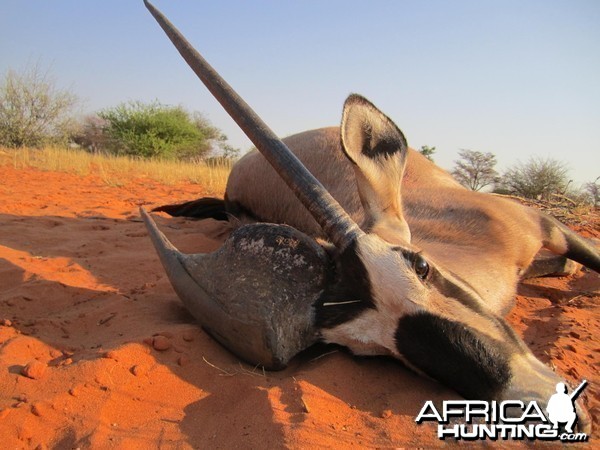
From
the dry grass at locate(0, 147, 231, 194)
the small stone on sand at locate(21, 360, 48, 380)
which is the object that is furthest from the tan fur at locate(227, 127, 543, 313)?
the dry grass at locate(0, 147, 231, 194)

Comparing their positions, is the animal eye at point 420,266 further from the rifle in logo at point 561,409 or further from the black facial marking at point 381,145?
the black facial marking at point 381,145

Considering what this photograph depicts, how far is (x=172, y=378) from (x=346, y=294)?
77 centimetres

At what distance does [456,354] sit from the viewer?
1.83 m

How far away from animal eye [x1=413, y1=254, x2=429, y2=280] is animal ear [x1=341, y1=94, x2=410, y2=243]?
0.32 meters

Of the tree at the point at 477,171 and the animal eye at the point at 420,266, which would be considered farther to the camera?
the tree at the point at 477,171

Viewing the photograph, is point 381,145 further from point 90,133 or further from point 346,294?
point 90,133

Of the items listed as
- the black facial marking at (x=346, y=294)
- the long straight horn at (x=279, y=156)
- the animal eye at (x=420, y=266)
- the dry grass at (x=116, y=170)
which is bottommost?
the dry grass at (x=116, y=170)

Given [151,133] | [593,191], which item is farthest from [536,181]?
[151,133]

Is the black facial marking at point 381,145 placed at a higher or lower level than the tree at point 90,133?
higher

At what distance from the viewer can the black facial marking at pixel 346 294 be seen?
1.99 metres

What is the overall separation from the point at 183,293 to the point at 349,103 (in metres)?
1.13

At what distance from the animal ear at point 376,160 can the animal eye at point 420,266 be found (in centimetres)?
32

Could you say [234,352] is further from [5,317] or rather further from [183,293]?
[5,317]

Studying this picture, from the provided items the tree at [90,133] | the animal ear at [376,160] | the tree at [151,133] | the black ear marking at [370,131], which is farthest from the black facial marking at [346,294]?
the tree at [90,133]
